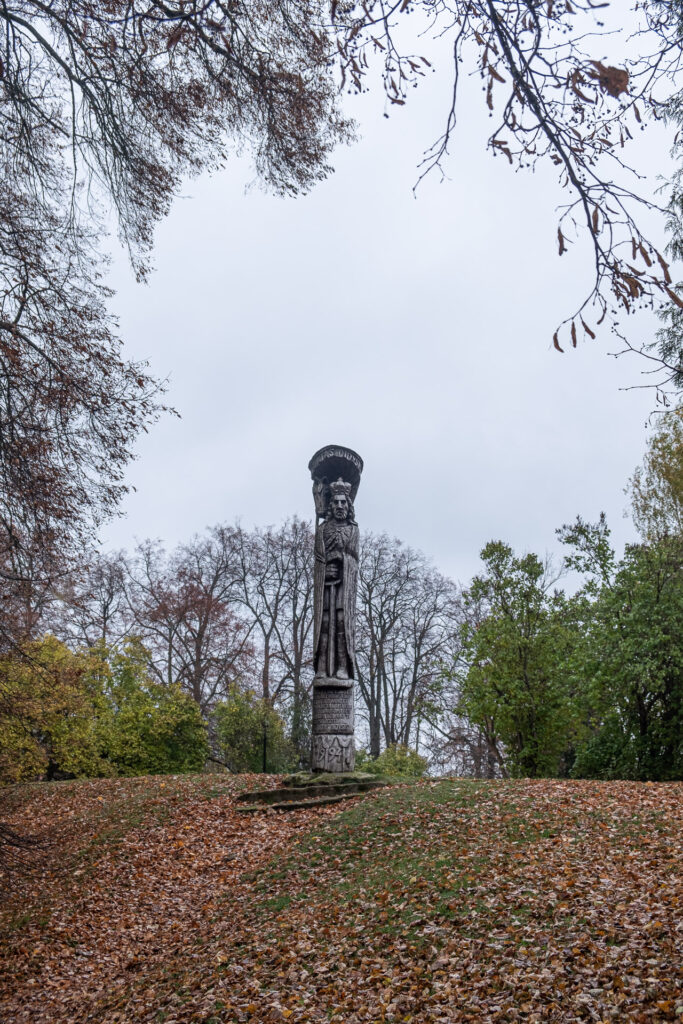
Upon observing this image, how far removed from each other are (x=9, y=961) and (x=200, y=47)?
938cm

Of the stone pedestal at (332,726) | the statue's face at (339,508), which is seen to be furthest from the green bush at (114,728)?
the statue's face at (339,508)

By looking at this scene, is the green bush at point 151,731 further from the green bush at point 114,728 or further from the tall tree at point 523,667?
the tall tree at point 523,667

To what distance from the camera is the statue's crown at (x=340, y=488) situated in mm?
14163

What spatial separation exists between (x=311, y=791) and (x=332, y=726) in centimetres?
115

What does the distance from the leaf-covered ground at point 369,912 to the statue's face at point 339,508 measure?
4.99 m

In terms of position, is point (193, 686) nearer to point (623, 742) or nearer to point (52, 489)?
point (623, 742)

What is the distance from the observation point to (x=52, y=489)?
6176 millimetres

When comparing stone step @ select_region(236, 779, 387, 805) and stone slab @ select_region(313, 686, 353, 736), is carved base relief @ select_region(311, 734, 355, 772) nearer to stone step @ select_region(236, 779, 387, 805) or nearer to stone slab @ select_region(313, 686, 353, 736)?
stone slab @ select_region(313, 686, 353, 736)

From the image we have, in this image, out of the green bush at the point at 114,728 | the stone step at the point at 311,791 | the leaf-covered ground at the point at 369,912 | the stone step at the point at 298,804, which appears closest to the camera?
the leaf-covered ground at the point at 369,912

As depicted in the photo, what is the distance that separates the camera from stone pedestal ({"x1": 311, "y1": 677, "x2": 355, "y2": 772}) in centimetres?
1298

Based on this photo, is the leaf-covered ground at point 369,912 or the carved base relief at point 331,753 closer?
the leaf-covered ground at point 369,912

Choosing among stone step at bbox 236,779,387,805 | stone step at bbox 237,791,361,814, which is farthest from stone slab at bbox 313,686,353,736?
stone step at bbox 237,791,361,814

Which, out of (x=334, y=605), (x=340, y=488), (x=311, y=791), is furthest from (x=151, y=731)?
(x=340, y=488)

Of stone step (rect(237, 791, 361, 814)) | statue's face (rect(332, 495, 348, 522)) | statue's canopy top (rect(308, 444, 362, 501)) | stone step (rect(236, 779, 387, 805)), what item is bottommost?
stone step (rect(237, 791, 361, 814))
